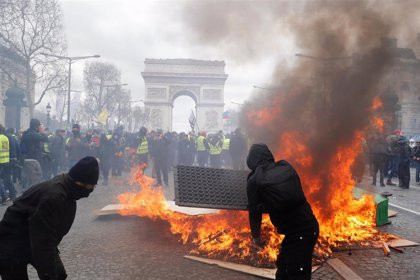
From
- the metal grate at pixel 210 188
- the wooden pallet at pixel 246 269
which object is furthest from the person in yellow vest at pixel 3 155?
the wooden pallet at pixel 246 269

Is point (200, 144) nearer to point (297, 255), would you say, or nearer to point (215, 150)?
point (215, 150)

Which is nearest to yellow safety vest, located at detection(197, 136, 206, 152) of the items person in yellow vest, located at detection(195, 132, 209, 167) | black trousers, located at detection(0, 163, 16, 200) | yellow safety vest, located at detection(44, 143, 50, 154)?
person in yellow vest, located at detection(195, 132, 209, 167)

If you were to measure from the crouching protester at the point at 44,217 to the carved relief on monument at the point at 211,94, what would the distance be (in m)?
49.5

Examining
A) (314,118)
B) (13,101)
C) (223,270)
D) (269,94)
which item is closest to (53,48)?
(13,101)

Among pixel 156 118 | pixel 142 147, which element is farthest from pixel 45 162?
pixel 156 118

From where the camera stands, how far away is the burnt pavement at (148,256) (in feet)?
14.9

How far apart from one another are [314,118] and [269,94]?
2011mm

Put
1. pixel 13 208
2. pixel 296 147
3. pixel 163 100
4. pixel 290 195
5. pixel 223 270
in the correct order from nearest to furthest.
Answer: pixel 13 208, pixel 290 195, pixel 223 270, pixel 296 147, pixel 163 100

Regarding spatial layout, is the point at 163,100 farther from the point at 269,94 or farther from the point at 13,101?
the point at 269,94

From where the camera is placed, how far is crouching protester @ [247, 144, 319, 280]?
330 cm

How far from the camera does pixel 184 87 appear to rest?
52469 mm

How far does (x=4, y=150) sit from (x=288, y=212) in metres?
7.82

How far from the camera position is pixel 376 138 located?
1248 centimetres

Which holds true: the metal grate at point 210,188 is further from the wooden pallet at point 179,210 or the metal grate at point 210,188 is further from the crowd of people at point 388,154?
the crowd of people at point 388,154
